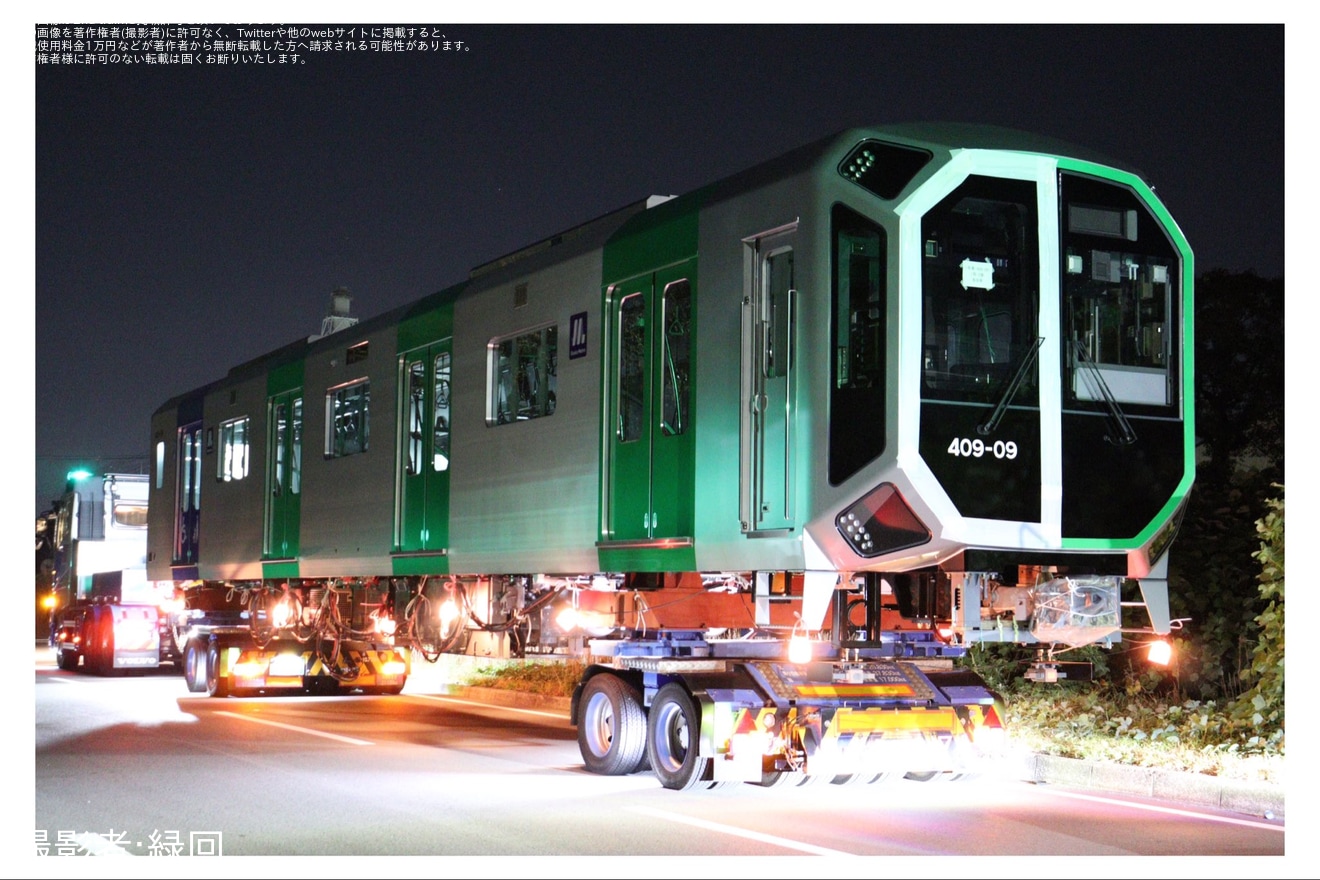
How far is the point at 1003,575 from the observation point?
11.2 metres

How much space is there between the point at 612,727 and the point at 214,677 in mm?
10673

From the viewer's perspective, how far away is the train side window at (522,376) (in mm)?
13234

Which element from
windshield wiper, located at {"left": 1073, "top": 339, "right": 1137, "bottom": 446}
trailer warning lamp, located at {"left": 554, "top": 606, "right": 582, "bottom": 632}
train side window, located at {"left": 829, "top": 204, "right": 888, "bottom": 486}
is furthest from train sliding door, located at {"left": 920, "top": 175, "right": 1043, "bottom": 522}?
trailer warning lamp, located at {"left": 554, "top": 606, "right": 582, "bottom": 632}

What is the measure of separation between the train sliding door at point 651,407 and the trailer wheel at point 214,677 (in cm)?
1049

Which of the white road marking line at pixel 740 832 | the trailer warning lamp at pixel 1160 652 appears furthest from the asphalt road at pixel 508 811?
the trailer warning lamp at pixel 1160 652

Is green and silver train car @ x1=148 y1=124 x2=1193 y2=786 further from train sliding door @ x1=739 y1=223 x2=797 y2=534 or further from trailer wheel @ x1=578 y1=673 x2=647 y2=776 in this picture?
trailer wheel @ x1=578 y1=673 x2=647 y2=776

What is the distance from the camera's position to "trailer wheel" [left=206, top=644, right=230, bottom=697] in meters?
21.2

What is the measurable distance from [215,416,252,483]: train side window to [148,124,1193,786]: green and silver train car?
7868 mm

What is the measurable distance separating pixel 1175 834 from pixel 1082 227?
3566 millimetres

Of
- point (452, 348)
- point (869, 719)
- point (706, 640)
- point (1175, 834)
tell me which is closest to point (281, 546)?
point (452, 348)

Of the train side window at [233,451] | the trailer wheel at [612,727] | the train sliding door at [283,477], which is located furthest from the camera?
the train side window at [233,451]

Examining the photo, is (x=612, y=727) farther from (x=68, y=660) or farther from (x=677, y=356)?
(x=68, y=660)

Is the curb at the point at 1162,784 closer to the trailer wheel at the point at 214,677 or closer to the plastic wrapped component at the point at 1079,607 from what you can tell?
the plastic wrapped component at the point at 1079,607

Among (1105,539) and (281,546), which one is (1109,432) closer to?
(1105,539)
